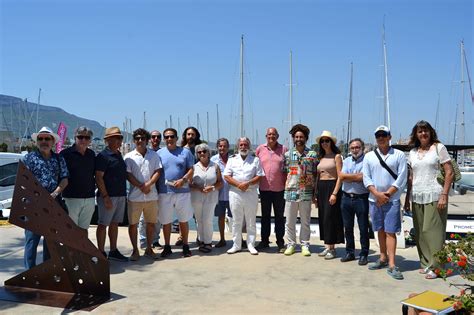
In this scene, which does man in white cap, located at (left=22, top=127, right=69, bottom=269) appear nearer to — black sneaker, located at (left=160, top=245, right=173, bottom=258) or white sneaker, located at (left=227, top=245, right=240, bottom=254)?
black sneaker, located at (left=160, top=245, right=173, bottom=258)

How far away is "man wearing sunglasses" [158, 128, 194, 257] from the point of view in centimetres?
663

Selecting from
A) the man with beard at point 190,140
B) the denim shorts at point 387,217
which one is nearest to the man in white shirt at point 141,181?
the man with beard at point 190,140

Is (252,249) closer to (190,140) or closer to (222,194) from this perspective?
(222,194)

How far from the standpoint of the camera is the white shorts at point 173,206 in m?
6.66

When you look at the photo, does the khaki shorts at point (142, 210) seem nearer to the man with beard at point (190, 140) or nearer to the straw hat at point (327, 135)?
the man with beard at point (190, 140)

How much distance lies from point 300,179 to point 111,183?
277 centimetres

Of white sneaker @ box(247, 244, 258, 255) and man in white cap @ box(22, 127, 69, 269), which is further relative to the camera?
white sneaker @ box(247, 244, 258, 255)

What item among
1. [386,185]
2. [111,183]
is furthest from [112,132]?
[386,185]

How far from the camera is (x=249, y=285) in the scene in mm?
5266

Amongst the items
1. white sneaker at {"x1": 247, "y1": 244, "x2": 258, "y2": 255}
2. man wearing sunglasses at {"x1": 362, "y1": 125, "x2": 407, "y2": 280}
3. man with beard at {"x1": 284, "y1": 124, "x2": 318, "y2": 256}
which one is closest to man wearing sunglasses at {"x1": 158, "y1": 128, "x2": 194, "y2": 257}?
white sneaker at {"x1": 247, "y1": 244, "x2": 258, "y2": 255}

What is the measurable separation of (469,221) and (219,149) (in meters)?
6.62

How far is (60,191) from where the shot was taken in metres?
5.38

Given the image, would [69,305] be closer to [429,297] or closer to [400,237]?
[429,297]

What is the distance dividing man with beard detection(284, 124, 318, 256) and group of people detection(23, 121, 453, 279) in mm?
16
